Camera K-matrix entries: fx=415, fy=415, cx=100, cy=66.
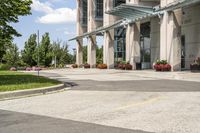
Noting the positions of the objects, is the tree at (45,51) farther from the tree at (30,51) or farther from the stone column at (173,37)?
the stone column at (173,37)

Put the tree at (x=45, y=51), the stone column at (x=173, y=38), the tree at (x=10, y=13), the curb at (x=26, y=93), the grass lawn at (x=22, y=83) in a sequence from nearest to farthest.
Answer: the curb at (x=26, y=93) < the grass lawn at (x=22, y=83) < the tree at (x=10, y=13) < the stone column at (x=173, y=38) < the tree at (x=45, y=51)

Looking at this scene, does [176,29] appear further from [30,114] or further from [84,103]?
[30,114]

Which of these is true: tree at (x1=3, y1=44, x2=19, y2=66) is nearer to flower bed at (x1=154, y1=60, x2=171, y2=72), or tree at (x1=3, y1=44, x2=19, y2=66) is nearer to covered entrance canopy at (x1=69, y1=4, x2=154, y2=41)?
covered entrance canopy at (x1=69, y1=4, x2=154, y2=41)

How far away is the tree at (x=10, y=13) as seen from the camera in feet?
68.8

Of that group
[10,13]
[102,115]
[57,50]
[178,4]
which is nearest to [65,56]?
[57,50]

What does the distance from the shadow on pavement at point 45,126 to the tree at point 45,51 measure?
67.0 meters

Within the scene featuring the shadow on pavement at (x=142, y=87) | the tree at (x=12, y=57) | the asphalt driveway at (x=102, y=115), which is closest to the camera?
the asphalt driveway at (x=102, y=115)

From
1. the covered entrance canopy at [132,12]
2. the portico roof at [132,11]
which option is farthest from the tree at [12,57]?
the portico roof at [132,11]

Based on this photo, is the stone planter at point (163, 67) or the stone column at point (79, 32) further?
the stone column at point (79, 32)

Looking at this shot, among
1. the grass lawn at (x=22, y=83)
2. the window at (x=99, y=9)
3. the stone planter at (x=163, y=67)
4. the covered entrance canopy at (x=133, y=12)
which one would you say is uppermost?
the window at (x=99, y=9)

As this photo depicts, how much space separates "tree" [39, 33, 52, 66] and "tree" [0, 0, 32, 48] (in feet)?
180

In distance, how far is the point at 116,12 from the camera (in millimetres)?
48500

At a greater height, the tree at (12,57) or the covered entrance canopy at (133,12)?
the covered entrance canopy at (133,12)

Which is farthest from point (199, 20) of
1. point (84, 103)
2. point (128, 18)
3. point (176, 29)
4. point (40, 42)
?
point (40, 42)
